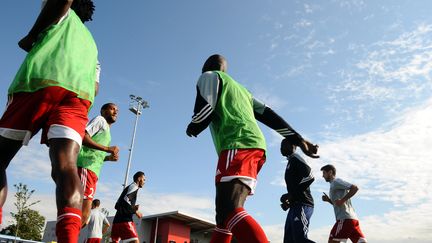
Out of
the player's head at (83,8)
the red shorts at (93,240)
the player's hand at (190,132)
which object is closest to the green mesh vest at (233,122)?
the player's hand at (190,132)

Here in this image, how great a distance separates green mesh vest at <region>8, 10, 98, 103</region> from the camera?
8.32ft

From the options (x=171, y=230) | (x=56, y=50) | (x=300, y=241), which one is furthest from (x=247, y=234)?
(x=171, y=230)

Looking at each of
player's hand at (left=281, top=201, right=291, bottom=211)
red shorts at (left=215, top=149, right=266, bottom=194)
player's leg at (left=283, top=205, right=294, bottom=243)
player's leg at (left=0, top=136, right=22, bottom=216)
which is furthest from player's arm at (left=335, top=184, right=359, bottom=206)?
player's leg at (left=0, top=136, right=22, bottom=216)

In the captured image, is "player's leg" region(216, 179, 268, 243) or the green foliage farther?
the green foliage

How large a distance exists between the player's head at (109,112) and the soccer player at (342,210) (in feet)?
17.7

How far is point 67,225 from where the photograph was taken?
2070 millimetres

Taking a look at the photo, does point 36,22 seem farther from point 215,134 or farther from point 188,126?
point 215,134

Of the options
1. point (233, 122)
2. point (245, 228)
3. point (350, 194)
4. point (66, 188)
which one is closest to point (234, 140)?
point (233, 122)

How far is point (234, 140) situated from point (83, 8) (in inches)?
75.6

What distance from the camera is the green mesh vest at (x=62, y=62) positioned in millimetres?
2537

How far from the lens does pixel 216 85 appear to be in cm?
329

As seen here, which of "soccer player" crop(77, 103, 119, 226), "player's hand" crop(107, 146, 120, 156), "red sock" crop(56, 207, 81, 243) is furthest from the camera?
"soccer player" crop(77, 103, 119, 226)

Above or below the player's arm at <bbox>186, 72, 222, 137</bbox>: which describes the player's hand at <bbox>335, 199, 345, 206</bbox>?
above

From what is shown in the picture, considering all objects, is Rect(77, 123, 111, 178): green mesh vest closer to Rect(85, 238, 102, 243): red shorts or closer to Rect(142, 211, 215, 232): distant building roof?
Rect(85, 238, 102, 243): red shorts
